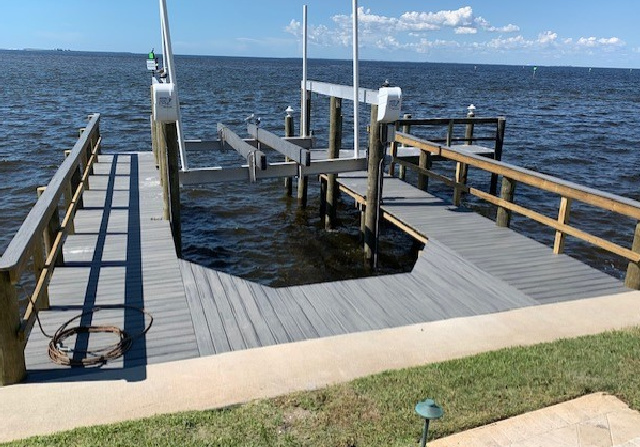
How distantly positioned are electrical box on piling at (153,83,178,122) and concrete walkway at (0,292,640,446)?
13.6 feet

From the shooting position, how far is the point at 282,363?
4781 mm

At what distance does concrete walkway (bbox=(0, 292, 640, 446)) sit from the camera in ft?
13.4

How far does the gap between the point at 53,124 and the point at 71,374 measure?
26173mm

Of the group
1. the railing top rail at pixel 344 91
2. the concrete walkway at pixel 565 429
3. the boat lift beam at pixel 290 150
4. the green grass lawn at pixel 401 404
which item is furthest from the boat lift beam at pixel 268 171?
the concrete walkway at pixel 565 429

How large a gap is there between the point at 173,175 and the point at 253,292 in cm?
296

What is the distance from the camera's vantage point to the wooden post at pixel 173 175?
8.11m

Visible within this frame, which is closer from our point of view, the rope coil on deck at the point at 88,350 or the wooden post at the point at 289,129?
the rope coil on deck at the point at 88,350

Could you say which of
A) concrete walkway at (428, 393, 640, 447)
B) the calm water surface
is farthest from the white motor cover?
concrete walkway at (428, 393, 640, 447)

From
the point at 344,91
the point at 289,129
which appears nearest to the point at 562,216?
the point at 344,91

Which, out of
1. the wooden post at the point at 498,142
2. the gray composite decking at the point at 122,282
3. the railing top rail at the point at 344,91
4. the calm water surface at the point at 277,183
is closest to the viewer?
the gray composite decking at the point at 122,282

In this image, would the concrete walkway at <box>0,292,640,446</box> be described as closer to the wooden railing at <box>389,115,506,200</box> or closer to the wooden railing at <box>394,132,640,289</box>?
the wooden railing at <box>394,132,640,289</box>

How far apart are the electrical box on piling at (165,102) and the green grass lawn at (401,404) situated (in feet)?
16.2

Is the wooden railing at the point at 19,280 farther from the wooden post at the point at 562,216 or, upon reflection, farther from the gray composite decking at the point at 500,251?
the wooden post at the point at 562,216

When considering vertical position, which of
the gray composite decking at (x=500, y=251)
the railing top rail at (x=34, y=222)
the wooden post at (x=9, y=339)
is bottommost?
the gray composite decking at (x=500, y=251)
